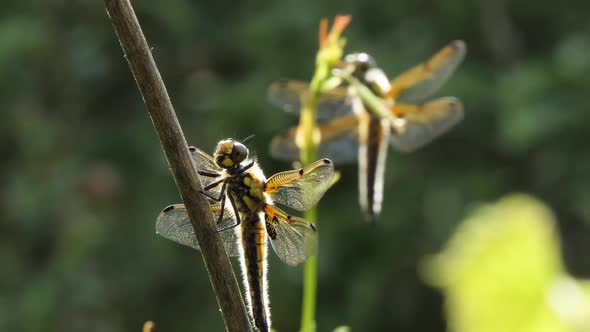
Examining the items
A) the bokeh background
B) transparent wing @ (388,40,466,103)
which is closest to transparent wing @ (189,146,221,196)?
transparent wing @ (388,40,466,103)

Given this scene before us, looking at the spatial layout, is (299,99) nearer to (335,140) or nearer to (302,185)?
(335,140)

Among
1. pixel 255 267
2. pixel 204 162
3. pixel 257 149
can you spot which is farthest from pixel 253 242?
pixel 257 149

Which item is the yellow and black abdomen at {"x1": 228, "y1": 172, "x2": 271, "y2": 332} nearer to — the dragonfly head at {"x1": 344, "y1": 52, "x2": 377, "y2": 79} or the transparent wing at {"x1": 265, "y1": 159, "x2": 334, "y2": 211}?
the transparent wing at {"x1": 265, "y1": 159, "x2": 334, "y2": 211}

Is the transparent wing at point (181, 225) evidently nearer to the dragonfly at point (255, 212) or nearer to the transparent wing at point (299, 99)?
the dragonfly at point (255, 212)

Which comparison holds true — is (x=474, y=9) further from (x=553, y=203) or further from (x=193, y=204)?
(x=193, y=204)

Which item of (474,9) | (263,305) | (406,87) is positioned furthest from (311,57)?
(263,305)
